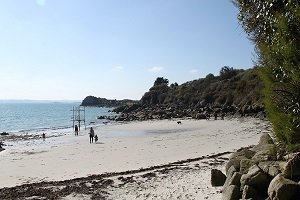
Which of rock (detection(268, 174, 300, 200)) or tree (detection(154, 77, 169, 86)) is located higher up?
tree (detection(154, 77, 169, 86))

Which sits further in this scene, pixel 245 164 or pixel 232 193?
pixel 245 164

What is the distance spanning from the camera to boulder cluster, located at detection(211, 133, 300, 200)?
870 cm

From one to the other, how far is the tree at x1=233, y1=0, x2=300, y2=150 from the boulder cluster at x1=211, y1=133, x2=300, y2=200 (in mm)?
790

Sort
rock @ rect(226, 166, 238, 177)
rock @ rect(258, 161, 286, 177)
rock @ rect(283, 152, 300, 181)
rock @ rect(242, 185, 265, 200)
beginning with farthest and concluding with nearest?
rock @ rect(226, 166, 238, 177)
rock @ rect(258, 161, 286, 177)
rock @ rect(242, 185, 265, 200)
rock @ rect(283, 152, 300, 181)

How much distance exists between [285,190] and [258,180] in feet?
3.84

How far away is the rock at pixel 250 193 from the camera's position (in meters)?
9.53

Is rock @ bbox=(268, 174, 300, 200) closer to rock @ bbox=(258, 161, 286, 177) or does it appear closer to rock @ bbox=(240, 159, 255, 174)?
rock @ bbox=(258, 161, 286, 177)

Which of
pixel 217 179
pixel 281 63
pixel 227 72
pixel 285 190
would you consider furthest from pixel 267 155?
pixel 227 72

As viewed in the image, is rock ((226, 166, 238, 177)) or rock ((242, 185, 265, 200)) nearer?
rock ((242, 185, 265, 200))

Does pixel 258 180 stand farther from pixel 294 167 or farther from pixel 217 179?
pixel 217 179

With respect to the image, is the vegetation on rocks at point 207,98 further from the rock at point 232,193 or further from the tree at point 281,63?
the tree at point 281,63

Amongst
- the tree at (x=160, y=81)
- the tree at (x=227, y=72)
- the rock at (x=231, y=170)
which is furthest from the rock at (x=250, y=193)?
the tree at (x=160, y=81)

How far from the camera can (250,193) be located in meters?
9.59

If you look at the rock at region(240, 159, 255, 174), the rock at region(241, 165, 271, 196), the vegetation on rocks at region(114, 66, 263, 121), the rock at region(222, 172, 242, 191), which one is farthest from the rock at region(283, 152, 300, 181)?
the vegetation on rocks at region(114, 66, 263, 121)
